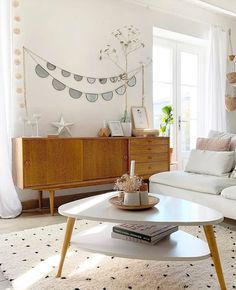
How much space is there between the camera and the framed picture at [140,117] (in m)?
3.96

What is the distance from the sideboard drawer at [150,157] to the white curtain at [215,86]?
1.29 meters

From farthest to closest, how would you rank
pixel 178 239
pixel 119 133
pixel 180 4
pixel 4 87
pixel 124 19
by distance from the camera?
pixel 180 4 → pixel 124 19 → pixel 119 133 → pixel 4 87 → pixel 178 239

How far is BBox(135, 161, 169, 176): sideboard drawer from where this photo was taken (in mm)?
3559

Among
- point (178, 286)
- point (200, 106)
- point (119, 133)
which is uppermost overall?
point (200, 106)

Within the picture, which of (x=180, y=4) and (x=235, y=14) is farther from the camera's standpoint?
(x=235, y=14)

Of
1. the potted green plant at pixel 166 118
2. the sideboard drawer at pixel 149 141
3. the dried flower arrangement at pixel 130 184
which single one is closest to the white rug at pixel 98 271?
the dried flower arrangement at pixel 130 184

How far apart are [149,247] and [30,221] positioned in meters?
1.60

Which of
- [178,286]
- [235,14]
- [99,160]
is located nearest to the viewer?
[178,286]

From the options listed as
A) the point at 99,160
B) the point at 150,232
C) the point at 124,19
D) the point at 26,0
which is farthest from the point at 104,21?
the point at 150,232

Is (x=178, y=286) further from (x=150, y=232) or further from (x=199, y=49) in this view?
(x=199, y=49)

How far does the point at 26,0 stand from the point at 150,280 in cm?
295

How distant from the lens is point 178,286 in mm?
1638

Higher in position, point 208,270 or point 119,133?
point 119,133

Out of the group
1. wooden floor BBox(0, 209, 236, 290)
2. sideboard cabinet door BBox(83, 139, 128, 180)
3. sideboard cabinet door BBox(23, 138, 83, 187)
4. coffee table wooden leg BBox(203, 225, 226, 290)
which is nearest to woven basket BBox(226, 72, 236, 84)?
sideboard cabinet door BBox(83, 139, 128, 180)
